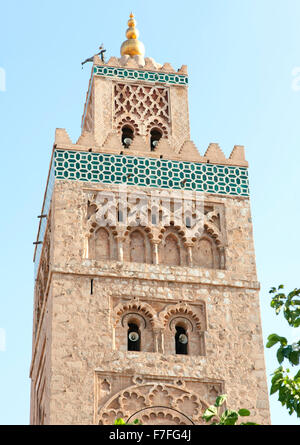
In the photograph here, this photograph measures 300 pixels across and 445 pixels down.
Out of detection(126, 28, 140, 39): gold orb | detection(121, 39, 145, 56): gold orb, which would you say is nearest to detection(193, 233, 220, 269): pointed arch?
detection(121, 39, 145, 56): gold orb

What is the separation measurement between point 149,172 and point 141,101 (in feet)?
5.26

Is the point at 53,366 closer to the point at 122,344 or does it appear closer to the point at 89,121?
the point at 122,344

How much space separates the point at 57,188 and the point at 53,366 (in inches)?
96.0

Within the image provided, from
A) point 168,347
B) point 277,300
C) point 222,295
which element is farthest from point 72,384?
point 277,300

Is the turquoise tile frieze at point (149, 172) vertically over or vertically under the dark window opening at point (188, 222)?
over

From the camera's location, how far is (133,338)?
1358 centimetres

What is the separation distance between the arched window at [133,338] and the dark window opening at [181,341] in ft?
1.59

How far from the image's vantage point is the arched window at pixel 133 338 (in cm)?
1353

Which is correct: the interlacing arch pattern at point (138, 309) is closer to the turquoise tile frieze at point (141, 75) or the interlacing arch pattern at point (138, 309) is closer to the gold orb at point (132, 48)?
the turquoise tile frieze at point (141, 75)

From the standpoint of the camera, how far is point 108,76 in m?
15.8

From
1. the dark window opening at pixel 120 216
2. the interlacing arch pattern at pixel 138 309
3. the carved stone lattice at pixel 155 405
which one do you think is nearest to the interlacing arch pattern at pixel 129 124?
the dark window opening at pixel 120 216

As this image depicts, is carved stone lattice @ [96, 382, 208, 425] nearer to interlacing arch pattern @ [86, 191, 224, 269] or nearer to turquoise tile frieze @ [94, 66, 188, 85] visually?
interlacing arch pattern @ [86, 191, 224, 269]

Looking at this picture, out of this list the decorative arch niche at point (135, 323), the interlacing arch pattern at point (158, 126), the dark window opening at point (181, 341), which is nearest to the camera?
the decorative arch niche at point (135, 323)

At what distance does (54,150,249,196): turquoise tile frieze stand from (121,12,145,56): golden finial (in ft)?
8.33
